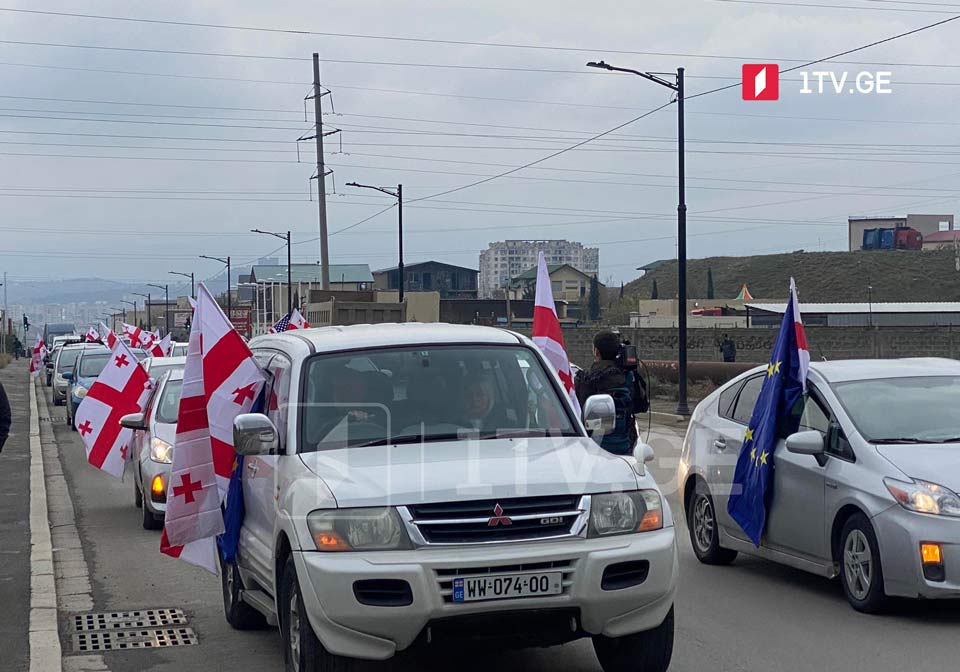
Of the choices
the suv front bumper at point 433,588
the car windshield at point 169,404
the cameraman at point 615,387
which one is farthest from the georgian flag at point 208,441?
the car windshield at point 169,404

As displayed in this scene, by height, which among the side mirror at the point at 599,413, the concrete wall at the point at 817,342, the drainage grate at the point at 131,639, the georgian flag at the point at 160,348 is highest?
the side mirror at the point at 599,413

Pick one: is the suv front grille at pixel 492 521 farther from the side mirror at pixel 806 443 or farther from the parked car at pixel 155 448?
the parked car at pixel 155 448

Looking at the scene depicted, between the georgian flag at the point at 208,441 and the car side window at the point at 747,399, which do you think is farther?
the car side window at the point at 747,399

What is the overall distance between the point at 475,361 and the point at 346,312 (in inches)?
966

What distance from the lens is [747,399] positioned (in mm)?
10078

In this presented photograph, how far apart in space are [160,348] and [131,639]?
25.0 meters

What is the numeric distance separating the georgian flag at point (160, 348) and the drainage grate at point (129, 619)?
861 inches

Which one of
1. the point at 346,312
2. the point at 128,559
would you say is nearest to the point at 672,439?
the point at 346,312

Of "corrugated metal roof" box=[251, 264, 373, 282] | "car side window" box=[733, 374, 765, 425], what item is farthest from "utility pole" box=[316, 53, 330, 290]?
"corrugated metal roof" box=[251, 264, 373, 282]

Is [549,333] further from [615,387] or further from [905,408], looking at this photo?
[905,408]

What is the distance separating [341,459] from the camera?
6371 millimetres

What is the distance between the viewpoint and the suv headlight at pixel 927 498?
752 centimetres

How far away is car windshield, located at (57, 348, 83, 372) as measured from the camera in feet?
118

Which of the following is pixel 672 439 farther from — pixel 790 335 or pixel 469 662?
pixel 469 662
